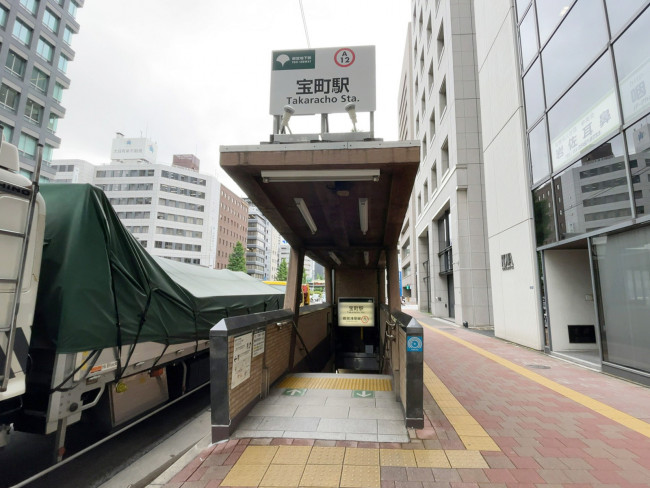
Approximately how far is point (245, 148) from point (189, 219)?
71.5 metres

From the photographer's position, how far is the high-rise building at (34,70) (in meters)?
26.5

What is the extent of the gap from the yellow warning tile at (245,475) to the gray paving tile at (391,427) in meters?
1.48

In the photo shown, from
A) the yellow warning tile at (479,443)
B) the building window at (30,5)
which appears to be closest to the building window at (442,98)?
Result: the yellow warning tile at (479,443)

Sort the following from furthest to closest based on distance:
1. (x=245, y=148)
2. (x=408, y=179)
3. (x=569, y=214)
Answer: (x=569, y=214), (x=408, y=179), (x=245, y=148)

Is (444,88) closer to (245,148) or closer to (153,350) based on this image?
(245,148)

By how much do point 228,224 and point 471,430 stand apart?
271 feet

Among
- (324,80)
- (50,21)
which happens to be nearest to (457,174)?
(324,80)

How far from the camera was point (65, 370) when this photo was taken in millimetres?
3369

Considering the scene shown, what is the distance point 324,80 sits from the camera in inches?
230

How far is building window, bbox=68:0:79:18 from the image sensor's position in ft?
110

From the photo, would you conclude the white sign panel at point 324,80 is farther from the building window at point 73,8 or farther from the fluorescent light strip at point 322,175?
the building window at point 73,8

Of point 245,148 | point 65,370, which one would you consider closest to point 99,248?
point 65,370

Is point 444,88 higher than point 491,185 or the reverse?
higher

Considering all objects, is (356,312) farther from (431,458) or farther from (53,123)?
(53,123)
